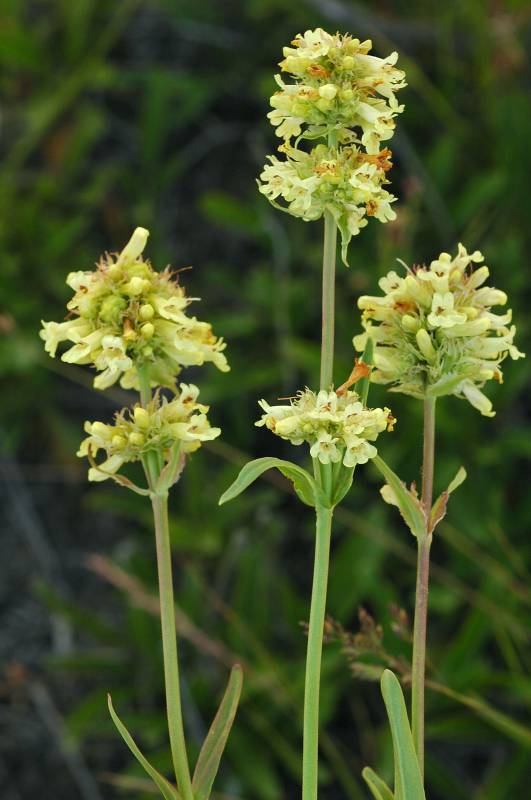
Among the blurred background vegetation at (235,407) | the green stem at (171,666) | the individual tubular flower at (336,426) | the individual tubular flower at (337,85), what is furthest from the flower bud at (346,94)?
the blurred background vegetation at (235,407)

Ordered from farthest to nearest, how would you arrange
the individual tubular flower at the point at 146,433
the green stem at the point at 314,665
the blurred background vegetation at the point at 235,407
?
the blurred background vegetation at the point at 235,407, the individual tubular flower at the point at 146,433, the green stem at the point at 314,665

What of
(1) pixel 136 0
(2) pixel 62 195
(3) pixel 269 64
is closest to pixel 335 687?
(2) pixel 62 195

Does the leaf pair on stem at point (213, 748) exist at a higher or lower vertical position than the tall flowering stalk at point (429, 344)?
lower

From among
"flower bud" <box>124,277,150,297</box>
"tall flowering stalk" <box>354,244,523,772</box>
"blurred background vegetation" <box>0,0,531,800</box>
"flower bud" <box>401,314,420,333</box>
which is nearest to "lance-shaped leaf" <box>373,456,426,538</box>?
"tall flowering stalk" <box>354,244,523,772</box>

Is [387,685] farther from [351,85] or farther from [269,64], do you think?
[269,64]

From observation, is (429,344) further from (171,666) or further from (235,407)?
(235,407)

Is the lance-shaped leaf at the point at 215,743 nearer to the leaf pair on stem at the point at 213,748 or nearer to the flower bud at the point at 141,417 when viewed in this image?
the leaf pair on stem at the point at 213,748

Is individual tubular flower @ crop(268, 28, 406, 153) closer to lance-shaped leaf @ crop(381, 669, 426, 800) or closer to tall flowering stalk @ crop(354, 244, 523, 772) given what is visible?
tall flowering stalk @ crop(354, 244, 523, 772)
